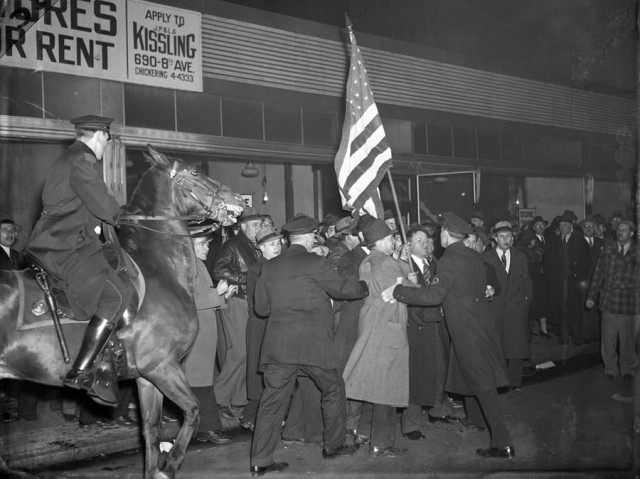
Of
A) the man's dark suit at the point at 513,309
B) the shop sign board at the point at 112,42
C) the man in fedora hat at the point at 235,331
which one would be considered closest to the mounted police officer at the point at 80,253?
the man in fedora hat at the point at 235,331

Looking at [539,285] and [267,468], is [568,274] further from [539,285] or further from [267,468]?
[267,468]

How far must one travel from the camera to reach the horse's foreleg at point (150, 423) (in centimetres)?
563

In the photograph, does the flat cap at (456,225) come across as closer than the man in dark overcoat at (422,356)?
Yes

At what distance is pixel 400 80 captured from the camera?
14633mm

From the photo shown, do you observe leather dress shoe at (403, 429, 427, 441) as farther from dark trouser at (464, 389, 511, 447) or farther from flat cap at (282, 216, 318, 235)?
flat cap at (282, 216, 318, 235)

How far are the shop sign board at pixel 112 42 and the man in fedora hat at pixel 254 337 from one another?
14.6ft

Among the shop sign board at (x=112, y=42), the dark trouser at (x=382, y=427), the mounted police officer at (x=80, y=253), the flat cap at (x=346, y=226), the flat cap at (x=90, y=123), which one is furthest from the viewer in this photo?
the shop sign board at (x=112, y=42)

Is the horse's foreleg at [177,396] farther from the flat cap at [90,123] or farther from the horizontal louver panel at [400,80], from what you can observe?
the horizontal louver panel at [400,80]

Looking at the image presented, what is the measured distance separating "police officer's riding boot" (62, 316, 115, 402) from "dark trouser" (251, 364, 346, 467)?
1.60 metres

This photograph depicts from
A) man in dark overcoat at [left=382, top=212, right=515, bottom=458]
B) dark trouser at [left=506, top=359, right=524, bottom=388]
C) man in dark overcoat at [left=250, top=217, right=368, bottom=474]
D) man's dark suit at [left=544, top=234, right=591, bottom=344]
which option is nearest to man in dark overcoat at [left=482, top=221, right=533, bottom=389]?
dark trouser at [left=506, top=359, right=524, bottom=388]

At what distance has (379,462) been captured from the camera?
247 inches

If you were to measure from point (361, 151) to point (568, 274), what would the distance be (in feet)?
22.2

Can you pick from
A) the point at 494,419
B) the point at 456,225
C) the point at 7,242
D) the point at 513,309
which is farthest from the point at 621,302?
the point at 7,242

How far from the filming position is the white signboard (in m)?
10.5
